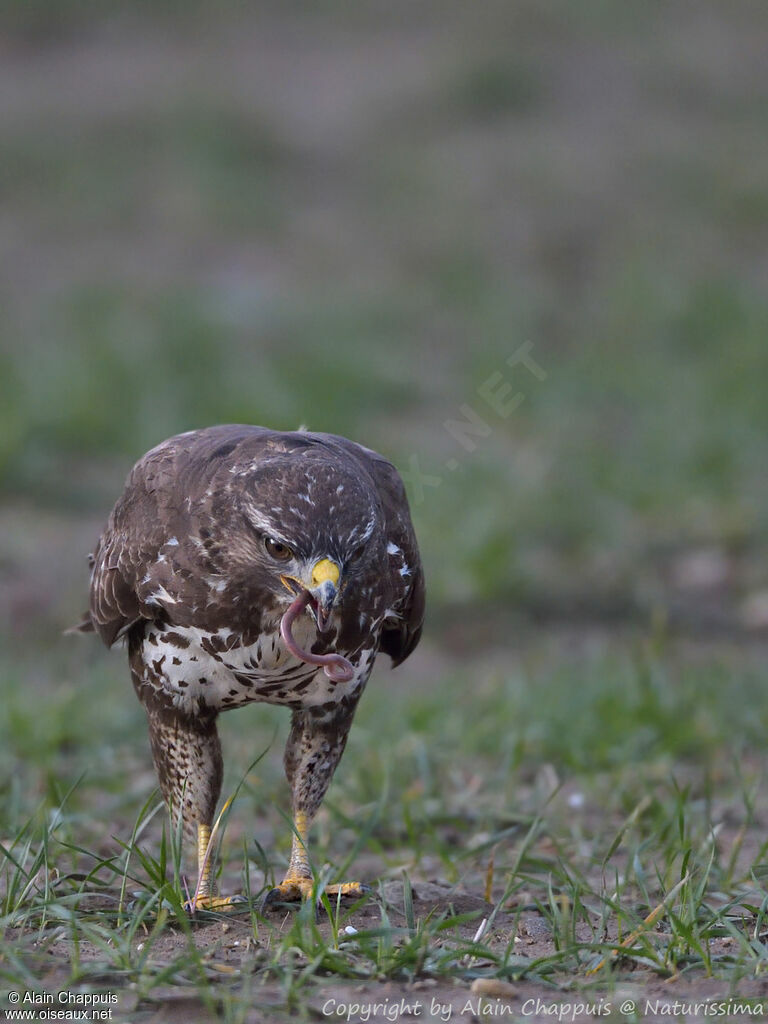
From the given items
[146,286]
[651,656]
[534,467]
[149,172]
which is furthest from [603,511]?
[149,172]

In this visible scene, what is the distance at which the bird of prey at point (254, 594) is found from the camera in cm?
321

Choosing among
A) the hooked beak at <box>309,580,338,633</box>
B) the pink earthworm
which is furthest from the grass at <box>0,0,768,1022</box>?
the hooked beak at <box>309,580,338,633</box>

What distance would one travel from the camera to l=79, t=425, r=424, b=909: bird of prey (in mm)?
3205

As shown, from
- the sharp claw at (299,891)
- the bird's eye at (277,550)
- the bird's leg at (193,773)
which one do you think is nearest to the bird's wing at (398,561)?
the bird's eye at (277,550)

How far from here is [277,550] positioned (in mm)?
3197

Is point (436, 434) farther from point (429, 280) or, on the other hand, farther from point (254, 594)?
point (254, 594)

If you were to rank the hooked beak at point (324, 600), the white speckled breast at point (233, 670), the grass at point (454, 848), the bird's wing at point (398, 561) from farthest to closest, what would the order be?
the bird's wing at point (398, 561)
the white speckled breast at point (233, 670)
the grass at point (454, 848)
the hooked beak at point (324, 600)

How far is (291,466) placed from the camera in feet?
10.8

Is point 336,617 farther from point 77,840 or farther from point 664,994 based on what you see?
point 77,840

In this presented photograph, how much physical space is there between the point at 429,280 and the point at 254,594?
908 cm

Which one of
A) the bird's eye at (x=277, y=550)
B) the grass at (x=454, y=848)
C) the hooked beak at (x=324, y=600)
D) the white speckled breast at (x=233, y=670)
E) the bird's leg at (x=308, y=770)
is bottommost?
the grass at (x=454, y=848)

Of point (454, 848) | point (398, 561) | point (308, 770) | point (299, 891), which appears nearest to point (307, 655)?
point (398, 561)

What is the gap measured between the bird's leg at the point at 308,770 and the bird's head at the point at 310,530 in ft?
1.45

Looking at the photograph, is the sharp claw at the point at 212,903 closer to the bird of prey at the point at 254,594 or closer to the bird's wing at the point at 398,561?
the bird of prey at the point at 254,594
